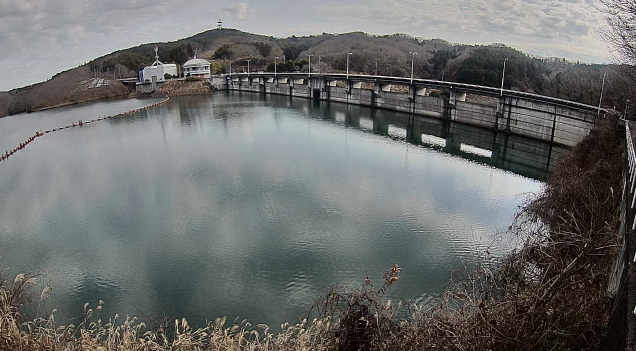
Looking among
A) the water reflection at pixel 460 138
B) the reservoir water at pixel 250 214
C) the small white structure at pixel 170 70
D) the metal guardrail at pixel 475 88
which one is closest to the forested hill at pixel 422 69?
the metal guardrail at pixel 475 88

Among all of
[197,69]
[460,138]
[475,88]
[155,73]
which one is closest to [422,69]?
[197,69]

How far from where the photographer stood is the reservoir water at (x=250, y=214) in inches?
357

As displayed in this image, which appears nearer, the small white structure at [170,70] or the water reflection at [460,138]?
the water reflection at [460,138]

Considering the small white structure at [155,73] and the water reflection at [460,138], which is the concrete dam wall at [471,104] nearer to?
the water reflection at [460,138]

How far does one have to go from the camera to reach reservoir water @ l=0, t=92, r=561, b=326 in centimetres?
906

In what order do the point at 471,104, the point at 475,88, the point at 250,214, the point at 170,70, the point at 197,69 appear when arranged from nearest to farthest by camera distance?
the point at 250,214 → the point at 471,104 → the point at 475,88 → the point at 197,69 → the point at 170,70

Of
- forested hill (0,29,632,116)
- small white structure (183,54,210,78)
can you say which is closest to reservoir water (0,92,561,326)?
forested hill (0,29,632,116)

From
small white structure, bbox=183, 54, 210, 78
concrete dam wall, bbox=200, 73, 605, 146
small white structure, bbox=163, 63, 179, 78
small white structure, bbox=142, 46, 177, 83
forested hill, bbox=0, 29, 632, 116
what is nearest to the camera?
concrete dam wall, bbox=200, 73, 605, 146

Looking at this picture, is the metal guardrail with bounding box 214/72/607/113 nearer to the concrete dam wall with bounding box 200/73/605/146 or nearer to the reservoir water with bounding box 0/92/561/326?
the concrete dam wall with bounding box 200/73/605/146

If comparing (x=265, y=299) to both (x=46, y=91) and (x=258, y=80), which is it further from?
(x=46, y=91)

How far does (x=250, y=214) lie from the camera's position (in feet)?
42.1

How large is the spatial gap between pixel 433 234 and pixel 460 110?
794 inches

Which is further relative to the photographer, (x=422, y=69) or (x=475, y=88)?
(x=422, y=69)

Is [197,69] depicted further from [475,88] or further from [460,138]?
[460,138]
